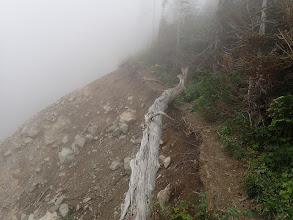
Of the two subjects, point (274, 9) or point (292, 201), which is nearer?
point (292, 201)

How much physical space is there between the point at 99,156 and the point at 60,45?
57.4 m

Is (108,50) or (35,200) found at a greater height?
(35,200)

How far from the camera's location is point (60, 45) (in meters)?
57.4

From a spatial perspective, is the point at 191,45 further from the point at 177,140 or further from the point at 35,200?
the point at 35,200

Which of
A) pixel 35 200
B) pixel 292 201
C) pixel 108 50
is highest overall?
pixel 292 201

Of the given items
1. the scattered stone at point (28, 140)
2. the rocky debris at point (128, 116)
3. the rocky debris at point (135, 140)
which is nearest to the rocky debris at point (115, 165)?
the rocky debris at point (135, 140)

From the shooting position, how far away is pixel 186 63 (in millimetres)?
13828

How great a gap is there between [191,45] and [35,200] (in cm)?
1628

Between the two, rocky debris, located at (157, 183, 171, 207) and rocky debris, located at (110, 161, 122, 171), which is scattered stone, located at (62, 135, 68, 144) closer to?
rocky debris, located at (110, 161, 122, 171)

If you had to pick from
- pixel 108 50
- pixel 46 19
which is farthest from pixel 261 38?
pixel 46 19

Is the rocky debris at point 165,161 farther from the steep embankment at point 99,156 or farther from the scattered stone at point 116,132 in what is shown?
the scattered stone at point 116,132

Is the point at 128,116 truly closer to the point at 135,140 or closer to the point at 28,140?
the point at 135,140

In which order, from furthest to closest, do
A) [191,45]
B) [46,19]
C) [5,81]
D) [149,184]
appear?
[46,19] → [5,81] → [191,45] → [149,184]

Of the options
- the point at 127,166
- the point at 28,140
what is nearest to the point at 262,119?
the point at 127,166
